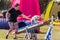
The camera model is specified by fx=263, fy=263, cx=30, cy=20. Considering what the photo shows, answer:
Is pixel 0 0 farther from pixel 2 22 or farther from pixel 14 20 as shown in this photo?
pixel 14 20

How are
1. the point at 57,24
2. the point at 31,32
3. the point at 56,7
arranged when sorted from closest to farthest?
the point at 31,32 < the point at 57,24 < the point at 56,7

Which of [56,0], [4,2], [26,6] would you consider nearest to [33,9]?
[26,6]

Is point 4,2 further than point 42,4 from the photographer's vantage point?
Yes

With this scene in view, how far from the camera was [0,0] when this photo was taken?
2983cm

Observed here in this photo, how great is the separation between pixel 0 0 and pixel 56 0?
11.7 m

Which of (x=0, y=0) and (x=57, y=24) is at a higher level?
(x=0, y=0)

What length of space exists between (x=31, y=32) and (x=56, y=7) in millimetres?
14739

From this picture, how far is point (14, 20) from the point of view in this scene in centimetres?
1033

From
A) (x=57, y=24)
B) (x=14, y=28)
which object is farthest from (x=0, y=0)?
(x=14, y=28)

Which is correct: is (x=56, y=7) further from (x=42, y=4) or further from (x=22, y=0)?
(x=22, y=0)

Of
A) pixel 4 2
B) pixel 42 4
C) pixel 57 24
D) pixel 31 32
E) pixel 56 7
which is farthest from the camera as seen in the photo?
pixel 4 2

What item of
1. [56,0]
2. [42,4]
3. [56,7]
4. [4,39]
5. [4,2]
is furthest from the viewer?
[4,2]

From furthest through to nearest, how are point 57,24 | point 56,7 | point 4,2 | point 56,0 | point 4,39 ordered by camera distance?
point 4,2, point 56,7, point 56,0, point 57,24, point 4,39

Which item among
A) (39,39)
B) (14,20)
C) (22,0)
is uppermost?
(22,0)
